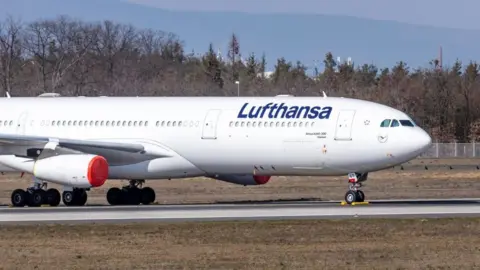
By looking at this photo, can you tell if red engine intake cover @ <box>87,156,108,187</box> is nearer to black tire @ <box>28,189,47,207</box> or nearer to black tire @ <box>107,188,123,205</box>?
black tire @ <box>28,189,47,207</box>

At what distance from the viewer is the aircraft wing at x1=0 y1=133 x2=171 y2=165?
4419 centimetres

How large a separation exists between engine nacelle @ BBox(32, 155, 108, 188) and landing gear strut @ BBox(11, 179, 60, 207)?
1.47 metres

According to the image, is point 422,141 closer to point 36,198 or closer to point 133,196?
point 133,196

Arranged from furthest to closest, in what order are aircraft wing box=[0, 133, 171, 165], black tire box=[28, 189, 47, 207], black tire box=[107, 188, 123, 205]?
1. black tire box=[107, 188, 123, 205]
2. black tire box=[28, 189, 47, 207]
3. aircraft wing box=[0, 133, 171, 165]

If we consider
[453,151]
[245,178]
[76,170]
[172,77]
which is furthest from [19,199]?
[172,77]

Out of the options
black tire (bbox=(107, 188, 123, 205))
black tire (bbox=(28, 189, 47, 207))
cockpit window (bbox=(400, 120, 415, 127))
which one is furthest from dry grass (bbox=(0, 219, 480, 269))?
black tire (bbox=(107, 188, 123, 205))

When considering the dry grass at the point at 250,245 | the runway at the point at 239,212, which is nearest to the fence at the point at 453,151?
the runway at the point at 239,212

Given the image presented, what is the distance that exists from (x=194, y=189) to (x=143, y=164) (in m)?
11.7

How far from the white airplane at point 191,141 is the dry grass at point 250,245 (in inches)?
360

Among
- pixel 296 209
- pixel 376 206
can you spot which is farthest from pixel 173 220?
pixel 376 206

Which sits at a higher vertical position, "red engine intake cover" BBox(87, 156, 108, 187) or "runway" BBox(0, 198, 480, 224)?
"red engine intake cover" BBox(87, 156, 108, 187)

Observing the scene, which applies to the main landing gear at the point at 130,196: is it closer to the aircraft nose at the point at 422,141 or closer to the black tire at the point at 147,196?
the black tire at the point at 147,196

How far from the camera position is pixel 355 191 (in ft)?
136

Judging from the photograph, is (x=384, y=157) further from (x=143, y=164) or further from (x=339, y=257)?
(x=339, y=257)
